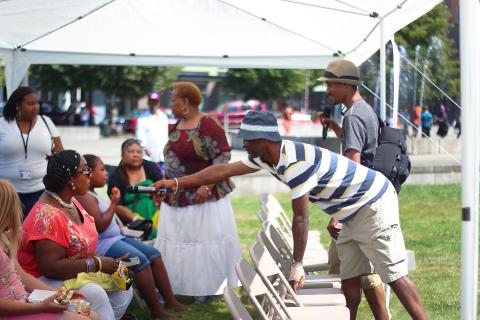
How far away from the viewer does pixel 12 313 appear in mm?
4305

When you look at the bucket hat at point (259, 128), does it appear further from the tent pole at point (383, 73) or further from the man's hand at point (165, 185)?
the tent pole at point (383, 73)

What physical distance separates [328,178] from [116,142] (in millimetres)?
28278

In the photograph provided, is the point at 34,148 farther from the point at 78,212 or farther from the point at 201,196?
the point at 78,212

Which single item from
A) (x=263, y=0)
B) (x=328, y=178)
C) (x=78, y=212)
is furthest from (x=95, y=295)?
(x=263, y=0)

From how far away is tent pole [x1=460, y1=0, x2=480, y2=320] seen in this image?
14.2 feet

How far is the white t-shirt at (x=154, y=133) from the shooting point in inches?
462

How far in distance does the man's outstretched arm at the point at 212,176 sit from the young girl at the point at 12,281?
1.23 meters

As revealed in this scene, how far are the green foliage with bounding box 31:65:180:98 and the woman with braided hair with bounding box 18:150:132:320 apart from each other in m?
37.4

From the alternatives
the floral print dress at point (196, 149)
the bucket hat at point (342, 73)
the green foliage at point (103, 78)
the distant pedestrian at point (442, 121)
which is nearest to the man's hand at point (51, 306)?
the bucket hat at point (342, 73)

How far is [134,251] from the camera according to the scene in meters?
6.54

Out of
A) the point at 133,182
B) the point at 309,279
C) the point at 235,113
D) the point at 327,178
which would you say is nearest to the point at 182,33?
the point at 133,182

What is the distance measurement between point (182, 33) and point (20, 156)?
2656 mm

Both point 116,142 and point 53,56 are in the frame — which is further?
point 116,142

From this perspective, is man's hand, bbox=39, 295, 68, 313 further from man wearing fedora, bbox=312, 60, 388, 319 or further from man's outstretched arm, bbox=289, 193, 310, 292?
Answer: man wearing fedora, bbox=312, 60, 388, 319
